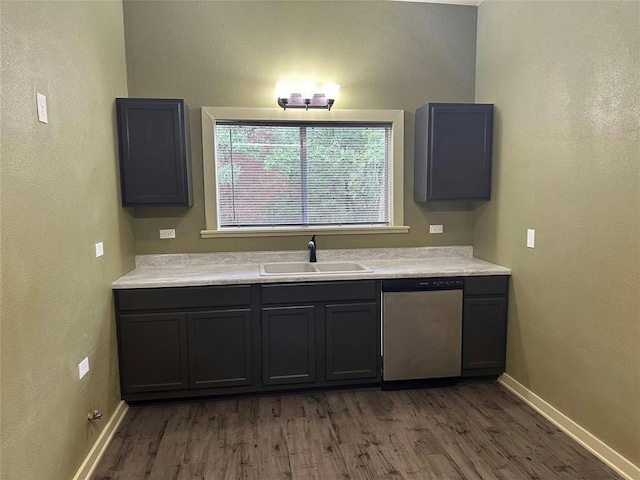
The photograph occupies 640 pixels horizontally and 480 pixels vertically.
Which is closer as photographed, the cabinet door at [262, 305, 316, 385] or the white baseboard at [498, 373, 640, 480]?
the white baseboard at [498, 373, 640, 480]

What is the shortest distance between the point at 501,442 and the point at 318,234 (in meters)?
2.01

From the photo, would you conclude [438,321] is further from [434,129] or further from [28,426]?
[28,426]

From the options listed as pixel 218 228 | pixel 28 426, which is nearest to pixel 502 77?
pixel 218 228

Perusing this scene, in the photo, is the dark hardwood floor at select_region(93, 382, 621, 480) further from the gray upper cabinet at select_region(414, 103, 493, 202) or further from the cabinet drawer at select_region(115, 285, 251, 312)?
the gray upper cabinet at select_region(414, 103, 493, 202)

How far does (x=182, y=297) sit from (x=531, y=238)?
246 centimetres

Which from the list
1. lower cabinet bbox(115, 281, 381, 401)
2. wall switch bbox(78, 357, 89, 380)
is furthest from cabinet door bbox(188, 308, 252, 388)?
wall switch bbox(78, 357, 89, 380)

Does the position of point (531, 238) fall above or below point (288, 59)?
below

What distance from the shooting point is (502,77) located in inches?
128

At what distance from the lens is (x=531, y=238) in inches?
116

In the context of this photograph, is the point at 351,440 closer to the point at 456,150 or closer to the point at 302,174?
the point at 302,174

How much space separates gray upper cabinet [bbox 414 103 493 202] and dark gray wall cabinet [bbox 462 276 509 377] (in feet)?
2.41

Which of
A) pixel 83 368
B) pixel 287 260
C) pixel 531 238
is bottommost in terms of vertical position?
pixel 83 368

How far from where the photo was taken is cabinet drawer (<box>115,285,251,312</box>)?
9.34 ft

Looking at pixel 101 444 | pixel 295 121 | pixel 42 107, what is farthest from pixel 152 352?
pixel 295 121
